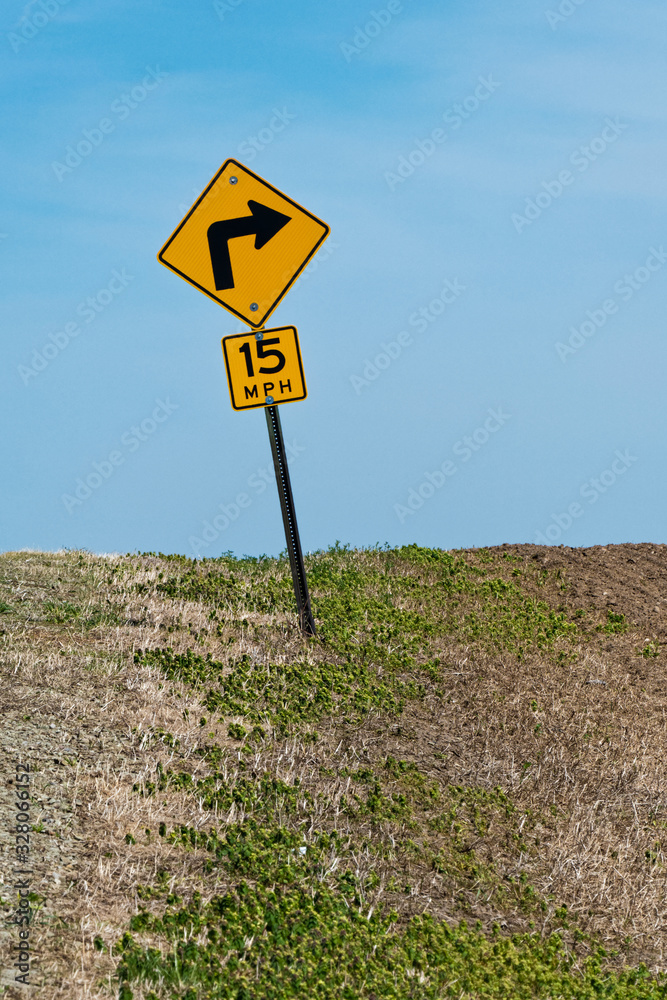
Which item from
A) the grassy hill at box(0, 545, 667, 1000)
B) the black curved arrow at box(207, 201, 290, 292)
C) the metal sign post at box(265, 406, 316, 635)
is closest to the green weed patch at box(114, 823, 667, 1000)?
the grassy hill at box(0, 545, 667, 1000)

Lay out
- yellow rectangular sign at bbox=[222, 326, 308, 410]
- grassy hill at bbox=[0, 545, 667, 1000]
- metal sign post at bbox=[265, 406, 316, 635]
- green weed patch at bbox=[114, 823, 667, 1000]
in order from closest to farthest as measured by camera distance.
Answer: green weed patch at bbox=[114, 823, 667, 1000], grassy hill at bbox=[0, 545, 667, 1000], yellow rectangular sign at bbox=[222, 326, 308, 410], metal sign post at bbox=[265, 406, 316, 635]

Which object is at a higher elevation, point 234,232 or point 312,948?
point 234,232

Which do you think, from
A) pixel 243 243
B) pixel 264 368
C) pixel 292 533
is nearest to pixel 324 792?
pixel 292 533

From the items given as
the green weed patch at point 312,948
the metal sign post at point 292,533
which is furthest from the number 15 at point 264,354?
the green weed patch at point 312,948

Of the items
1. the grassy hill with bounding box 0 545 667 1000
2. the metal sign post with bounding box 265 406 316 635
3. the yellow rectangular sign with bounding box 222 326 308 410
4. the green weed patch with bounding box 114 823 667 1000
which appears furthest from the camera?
the metal sign post with bounding box 265 406 316 635

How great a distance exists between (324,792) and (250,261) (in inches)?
208

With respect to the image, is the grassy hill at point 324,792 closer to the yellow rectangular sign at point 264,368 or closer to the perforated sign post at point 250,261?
the yellow rectangular sign at point 264,368

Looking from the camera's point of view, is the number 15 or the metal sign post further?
the metal sign post

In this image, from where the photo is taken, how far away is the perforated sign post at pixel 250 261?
31.6 ft

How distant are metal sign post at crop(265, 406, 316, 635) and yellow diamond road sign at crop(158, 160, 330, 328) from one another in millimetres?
1350

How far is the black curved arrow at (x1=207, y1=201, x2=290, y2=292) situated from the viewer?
31.7ft

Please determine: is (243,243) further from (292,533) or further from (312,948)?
(312,948)

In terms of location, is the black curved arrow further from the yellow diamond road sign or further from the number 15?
the number 15

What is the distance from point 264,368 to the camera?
9.63 meters
